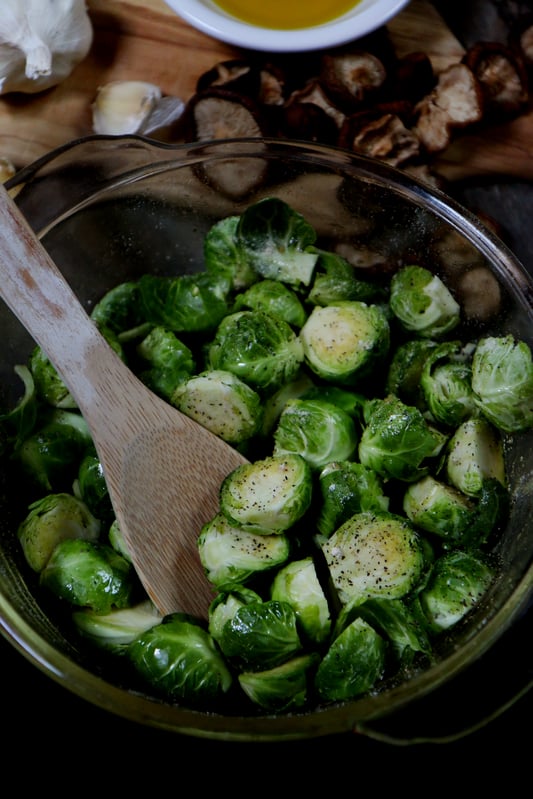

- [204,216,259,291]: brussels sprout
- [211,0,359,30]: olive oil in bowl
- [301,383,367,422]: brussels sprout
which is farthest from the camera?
[211,0,359,30]: olive oil in bowl

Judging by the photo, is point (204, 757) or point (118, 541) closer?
point (118, 541)

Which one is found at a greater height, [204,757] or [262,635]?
[262,635]

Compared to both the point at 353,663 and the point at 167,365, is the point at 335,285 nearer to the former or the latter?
the point at 167,365

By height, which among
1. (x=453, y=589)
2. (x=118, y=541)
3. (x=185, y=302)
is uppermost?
(x=185, y=302)

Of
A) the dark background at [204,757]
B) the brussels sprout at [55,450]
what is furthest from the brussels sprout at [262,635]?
the brussels sprout at [55,450]

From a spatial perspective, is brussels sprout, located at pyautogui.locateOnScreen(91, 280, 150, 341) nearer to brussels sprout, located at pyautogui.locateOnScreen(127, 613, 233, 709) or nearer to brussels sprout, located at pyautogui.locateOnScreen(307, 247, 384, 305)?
brussels sprout, located at pyautogui.locateOnScreen(307, 247, 384, 305)

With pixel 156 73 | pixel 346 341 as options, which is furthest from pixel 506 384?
pixel 156 73

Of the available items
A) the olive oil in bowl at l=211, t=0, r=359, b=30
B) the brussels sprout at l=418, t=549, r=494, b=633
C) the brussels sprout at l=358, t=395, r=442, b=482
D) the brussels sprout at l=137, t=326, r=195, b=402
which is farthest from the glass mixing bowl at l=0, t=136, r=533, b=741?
the olive oil in bowl at l=211, t=0, r=359, b=30

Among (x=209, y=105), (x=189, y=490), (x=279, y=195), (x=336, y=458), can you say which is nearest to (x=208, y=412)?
(x=189, y=490)
